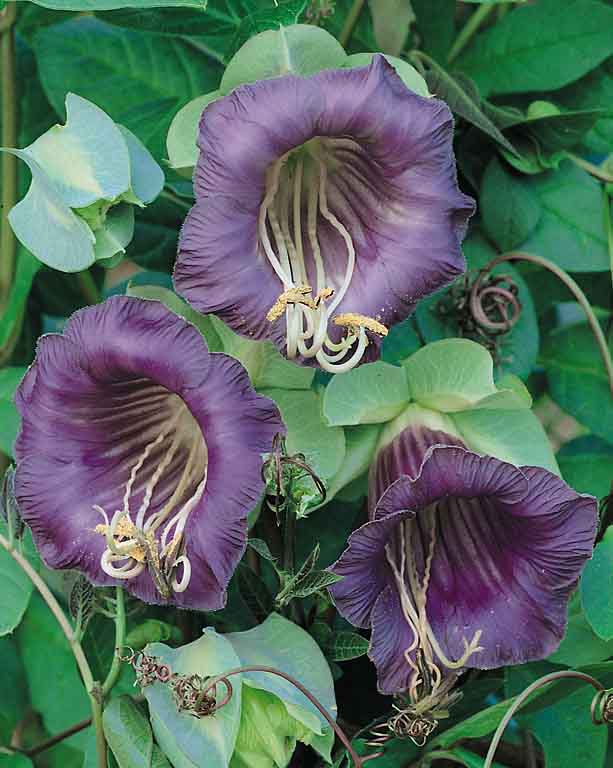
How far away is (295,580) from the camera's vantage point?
0.63 metres

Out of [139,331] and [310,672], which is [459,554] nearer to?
[310,672]

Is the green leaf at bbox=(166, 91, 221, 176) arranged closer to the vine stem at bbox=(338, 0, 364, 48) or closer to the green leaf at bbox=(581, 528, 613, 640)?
the vine stem at bbox=(338, 0, 364, 48)

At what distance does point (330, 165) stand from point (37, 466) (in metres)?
0.23

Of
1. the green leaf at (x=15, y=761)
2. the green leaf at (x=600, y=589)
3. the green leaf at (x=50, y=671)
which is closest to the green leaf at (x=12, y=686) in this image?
the green leaf at (x=50, y=671)

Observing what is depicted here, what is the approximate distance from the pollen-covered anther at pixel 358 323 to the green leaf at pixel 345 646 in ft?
0.59

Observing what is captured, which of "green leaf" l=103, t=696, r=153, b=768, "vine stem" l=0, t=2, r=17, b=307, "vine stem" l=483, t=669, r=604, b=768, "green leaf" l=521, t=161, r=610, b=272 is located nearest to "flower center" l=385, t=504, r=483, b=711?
"vine stem" l=483, t=669, r=604, b=768

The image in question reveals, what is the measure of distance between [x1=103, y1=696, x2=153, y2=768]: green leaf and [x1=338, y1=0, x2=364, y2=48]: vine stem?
1.49 ft

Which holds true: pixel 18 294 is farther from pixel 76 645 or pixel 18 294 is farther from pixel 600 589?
pixel 600 589

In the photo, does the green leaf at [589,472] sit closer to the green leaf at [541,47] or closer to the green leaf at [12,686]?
the green leaf at [541,47]

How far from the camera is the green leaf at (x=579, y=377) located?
0.83 metres

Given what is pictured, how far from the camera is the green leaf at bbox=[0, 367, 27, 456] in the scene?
2.40 feet

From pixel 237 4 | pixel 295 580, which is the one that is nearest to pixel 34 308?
pixel 237 4

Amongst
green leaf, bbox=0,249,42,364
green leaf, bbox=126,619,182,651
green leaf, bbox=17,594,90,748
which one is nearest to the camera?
green leaf, bbox=126,619,182,651

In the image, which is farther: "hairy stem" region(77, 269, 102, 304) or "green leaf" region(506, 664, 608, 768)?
"hairy stem" region(77, 269, 102, 304)
